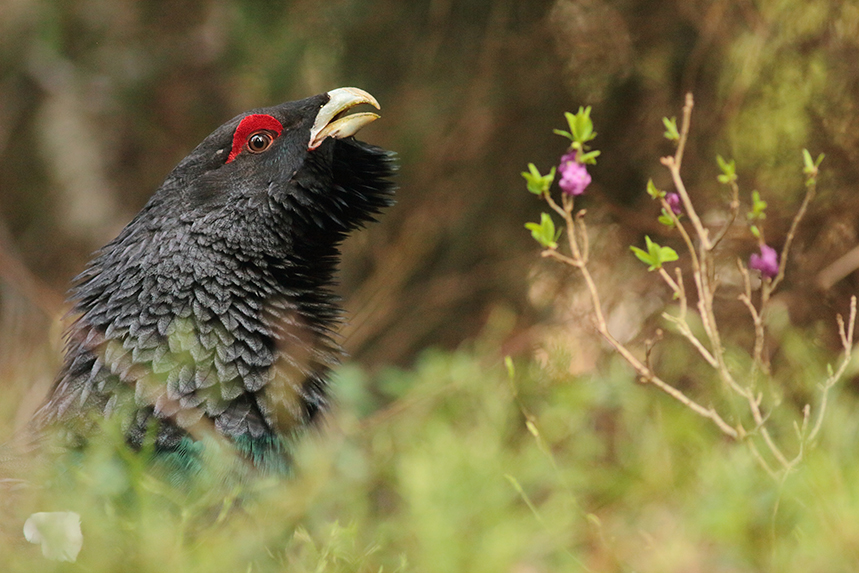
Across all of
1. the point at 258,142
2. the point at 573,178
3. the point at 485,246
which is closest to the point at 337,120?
the point at 258,142

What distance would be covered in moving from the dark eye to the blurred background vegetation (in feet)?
2.44

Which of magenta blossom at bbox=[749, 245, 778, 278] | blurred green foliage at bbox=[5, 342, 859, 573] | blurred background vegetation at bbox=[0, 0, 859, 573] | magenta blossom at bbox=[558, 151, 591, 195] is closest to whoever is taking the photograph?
blurred green foliage at bbox=[5, 342, 859, 573]

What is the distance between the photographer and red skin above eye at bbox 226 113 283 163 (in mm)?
3135

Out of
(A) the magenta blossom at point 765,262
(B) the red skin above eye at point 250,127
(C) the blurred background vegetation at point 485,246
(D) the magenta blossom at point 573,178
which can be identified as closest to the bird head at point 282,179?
(B) the red skin above eye at point 250,127

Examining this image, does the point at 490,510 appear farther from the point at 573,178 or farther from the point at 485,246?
the point at 485,246

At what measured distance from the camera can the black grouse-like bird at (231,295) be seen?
264 cm

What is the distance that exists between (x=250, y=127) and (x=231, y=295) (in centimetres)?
67

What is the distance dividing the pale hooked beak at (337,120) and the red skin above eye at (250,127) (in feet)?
0.44

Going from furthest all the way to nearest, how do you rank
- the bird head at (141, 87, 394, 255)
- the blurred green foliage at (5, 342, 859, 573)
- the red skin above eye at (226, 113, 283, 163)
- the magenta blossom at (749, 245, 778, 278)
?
the red skin above eye at (226, 113, 283, 163) → the bird head at (141, 87, 394, 255) → the magenta blossom at (749, 245, 778, 278) → the blurred green foliage at (5, 342, 859, 573)

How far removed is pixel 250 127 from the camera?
3.15 metres

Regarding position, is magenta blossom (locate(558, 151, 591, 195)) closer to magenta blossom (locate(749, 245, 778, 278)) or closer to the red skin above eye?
magenta blossom (locate(749, 245, 778, 278))

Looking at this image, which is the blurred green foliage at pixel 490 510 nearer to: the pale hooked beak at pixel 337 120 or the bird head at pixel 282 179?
the bird head at pixel 282 179

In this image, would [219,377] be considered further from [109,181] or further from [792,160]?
[109,181]

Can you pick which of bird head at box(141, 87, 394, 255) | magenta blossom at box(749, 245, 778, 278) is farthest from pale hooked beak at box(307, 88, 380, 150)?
magenta blossom at box(749, 245, 778, 278)
